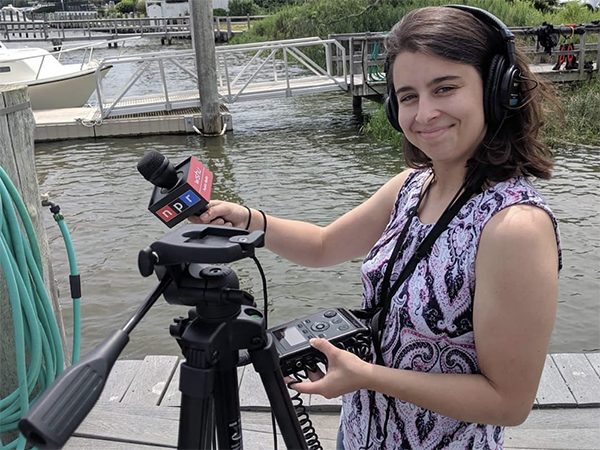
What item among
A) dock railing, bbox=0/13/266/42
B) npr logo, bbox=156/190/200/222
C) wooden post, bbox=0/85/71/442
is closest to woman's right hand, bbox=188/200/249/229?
npr logo, bbox=156/190/200/222

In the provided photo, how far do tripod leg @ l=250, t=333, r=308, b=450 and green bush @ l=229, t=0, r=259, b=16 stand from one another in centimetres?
4914

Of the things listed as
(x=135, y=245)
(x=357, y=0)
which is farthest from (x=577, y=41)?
(x=135, y=245)

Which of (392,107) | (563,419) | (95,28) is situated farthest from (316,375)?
(95,28)

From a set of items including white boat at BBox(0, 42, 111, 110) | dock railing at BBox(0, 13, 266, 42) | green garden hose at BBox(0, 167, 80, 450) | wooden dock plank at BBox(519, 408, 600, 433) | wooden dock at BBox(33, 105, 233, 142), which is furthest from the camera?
dock railing at BBox(0, 13, 266, 42)

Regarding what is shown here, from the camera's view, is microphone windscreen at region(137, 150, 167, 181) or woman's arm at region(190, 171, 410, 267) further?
woman's arm at region(190, 171, 410, 267)

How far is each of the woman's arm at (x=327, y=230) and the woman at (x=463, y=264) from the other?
25 centimetres

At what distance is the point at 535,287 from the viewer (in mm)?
1023

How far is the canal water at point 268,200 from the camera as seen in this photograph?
15.7 feet

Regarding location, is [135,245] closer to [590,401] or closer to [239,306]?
[590,401]

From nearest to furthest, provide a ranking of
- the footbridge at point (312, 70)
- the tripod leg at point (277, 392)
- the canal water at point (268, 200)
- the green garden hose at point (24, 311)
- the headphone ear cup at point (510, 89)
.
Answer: the tripod leg at point (277, 392), the headphone ear cup at point (510, 89), the green garden hose at point (24, 311), the canal water at point (268, 200), the footbridge at point (312, 70)

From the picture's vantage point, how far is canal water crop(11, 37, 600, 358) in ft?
15.7

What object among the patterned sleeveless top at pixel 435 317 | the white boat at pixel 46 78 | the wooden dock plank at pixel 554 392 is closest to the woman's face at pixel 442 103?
the patterned sleeveless top at pixel 435 317

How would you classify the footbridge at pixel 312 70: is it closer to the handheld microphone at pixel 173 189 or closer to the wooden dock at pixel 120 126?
the wooden dock at pixel 120 126

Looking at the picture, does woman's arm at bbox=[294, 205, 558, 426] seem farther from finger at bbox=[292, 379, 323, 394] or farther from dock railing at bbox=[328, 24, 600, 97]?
dock railing at bbox=[328, 24, 600, 97]
